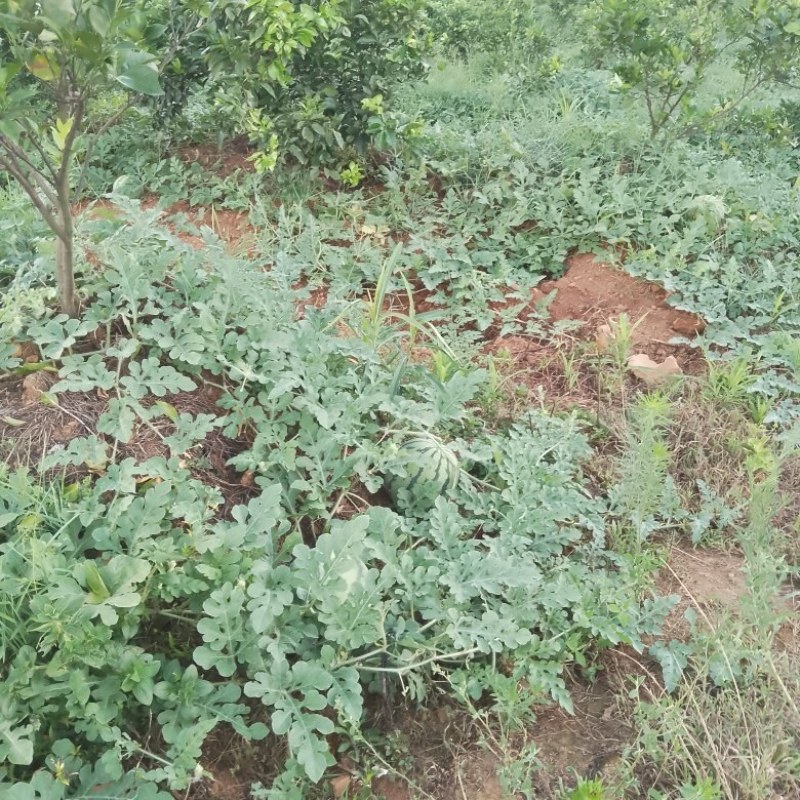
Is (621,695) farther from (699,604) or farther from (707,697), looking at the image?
(699,604)

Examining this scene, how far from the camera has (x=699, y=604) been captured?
7.72 ft

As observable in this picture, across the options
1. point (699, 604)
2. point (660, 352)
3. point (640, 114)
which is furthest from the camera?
point (640, 114)

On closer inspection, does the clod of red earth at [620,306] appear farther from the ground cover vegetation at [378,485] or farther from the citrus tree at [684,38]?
the citrus tree at [684,38]

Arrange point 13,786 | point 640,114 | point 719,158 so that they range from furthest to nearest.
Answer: point 640,114, point 719,158, point 13,786

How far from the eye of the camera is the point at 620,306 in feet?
11.9

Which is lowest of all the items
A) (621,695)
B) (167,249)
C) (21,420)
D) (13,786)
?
(621,695)

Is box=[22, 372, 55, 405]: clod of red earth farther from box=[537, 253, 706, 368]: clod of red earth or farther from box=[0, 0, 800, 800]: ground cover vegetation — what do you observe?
box=[537, 253, 706, 368]: clod of red earth

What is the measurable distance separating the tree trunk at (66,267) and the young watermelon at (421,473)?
1.15 m

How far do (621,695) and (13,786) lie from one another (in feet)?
4.95

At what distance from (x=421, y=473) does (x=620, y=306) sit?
1.76 metres

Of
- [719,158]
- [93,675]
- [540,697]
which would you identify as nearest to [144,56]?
[93,675]

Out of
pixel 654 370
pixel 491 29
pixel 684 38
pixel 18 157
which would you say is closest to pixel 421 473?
pixel 654 370

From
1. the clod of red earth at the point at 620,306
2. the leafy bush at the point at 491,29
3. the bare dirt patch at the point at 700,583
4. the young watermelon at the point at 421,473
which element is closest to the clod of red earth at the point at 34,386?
the young watermelon at the point at 421,473

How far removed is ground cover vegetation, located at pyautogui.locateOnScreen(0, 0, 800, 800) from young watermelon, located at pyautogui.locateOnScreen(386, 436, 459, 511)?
0.6 inches
